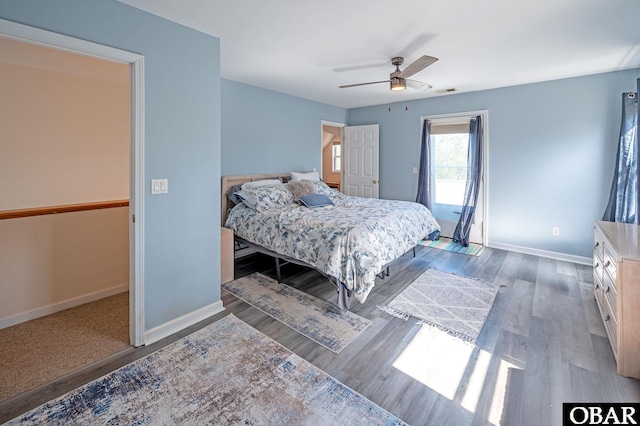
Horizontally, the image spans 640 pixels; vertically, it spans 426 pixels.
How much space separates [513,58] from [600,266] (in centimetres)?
226

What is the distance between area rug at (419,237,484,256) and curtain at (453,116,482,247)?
0.38ft

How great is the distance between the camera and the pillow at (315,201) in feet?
12.6

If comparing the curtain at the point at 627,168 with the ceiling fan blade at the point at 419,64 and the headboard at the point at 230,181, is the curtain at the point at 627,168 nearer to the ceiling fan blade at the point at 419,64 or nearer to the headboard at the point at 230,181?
the ceiling fan blade at the point at 419,64

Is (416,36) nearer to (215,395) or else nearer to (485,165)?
(485,165)

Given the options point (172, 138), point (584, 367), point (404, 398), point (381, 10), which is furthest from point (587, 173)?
point (172, 138)

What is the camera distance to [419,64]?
2.69m

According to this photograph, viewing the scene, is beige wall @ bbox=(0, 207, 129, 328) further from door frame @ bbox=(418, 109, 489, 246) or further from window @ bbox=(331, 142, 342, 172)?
window @ bbox=(331, 142, 342, 172)

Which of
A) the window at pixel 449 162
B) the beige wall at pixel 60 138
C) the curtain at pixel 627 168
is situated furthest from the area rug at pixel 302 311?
the window at pixel 449 162

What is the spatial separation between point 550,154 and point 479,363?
11.4 ft

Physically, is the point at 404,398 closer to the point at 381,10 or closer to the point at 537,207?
the point at 381,10

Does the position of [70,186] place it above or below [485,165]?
below

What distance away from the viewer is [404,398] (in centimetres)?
172

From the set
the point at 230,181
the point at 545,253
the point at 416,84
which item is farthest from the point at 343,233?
the point at 545,253

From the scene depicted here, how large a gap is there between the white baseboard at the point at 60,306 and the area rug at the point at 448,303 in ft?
8.95
